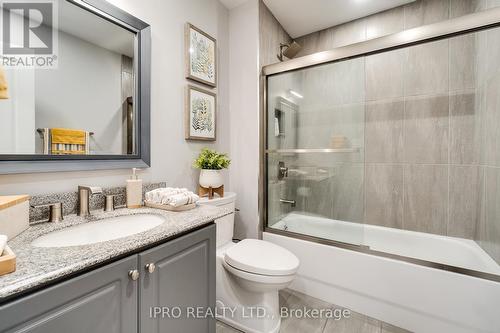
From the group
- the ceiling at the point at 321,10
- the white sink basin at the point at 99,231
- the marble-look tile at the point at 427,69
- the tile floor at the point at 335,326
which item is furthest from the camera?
the ceiling at the point at 321,10

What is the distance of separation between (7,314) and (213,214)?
0.71m

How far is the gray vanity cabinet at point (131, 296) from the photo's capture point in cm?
54

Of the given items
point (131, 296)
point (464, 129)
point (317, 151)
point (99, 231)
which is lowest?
point (131, 296)

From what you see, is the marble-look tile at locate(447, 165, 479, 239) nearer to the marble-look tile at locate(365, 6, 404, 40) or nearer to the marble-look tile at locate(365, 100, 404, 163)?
the marble-look tile at locate(365, 100, 404, 163)

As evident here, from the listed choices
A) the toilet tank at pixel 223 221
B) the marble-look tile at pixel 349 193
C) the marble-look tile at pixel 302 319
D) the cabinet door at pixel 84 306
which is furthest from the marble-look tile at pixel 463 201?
the cabinet door at pixel 84 306

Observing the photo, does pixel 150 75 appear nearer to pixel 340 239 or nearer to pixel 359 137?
pixel 359 137

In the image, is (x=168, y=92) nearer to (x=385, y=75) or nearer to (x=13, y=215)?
(x=13, y=215)

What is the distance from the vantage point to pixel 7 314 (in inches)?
19.3

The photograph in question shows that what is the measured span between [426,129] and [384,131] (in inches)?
12.6

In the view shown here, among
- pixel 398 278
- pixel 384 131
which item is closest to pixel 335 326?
pixel 398 278

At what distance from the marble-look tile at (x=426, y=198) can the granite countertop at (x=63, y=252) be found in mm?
1957

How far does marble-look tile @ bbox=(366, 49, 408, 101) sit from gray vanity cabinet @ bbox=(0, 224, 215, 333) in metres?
2.08

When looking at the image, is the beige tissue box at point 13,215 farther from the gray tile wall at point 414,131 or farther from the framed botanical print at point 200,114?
the gray tile wall at point 414,131

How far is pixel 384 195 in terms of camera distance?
7.14 ft
